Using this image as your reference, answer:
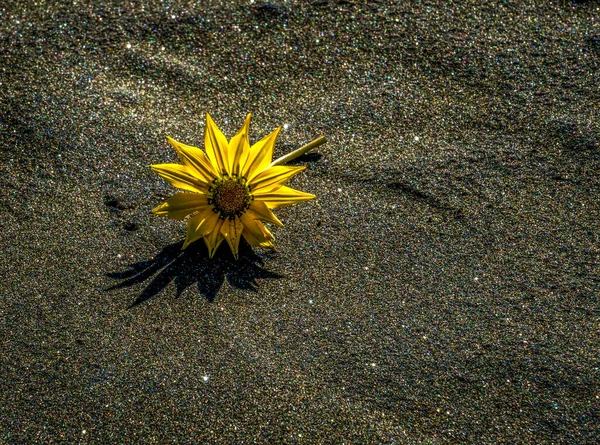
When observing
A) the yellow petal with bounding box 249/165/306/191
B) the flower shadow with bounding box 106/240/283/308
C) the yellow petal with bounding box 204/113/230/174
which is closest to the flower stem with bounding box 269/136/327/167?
the yellow petal with bounding box 249/165/306/191

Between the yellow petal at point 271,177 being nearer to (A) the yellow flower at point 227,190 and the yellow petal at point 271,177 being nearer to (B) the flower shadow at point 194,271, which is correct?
(A) the yellow flower at point 227,190

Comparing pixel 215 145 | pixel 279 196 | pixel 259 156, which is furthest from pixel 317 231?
pixel 215 145

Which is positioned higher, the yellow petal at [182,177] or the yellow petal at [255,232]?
the yellow petal at [182,177]

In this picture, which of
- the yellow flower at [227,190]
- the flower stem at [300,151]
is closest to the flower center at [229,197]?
the yellow flower at [227,190]

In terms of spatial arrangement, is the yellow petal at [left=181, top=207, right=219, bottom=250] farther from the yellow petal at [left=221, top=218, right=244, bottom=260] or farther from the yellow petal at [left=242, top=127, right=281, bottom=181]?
the yellow petal at [left=242, top=127, right=281, bottom=181]

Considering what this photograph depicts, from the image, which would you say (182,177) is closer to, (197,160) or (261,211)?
(197,160)

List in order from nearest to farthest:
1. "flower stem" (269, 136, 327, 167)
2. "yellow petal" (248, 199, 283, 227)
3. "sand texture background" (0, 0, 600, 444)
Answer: "sand texture background" (0, 0, 600, 444), "yellow petal" (248, 199, 283, 227), "flower stem" (269, 136, 327, 167)

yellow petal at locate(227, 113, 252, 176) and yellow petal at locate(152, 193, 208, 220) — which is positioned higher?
yellow petal at locate(227, 113, 252, 176)
